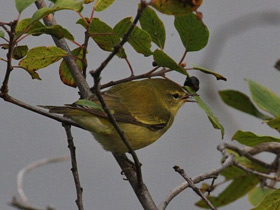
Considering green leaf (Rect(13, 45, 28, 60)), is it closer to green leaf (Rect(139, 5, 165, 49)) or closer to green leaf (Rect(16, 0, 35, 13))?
green leaf (Rect(16, 0, 35, 13))

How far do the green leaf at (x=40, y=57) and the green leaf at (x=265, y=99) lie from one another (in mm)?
1046

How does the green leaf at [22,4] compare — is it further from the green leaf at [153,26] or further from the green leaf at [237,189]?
the green leaf at [237,189]

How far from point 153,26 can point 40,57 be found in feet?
1.66

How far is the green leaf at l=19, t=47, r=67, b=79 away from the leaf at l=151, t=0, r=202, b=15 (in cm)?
73

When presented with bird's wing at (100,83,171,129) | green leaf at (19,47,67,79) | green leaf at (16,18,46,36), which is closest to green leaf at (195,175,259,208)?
bird's wing at (100,83,171,129)

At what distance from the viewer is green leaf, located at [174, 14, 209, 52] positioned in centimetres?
244

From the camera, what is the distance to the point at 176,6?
199cm

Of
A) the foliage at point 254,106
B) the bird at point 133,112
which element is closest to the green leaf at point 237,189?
the foliage at point 254,106

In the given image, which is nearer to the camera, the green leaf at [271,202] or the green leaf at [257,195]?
the green leaf at [271,202]

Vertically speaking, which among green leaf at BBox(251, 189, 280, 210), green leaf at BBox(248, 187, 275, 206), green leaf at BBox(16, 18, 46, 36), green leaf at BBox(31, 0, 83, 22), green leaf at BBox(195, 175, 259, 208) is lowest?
green leaf at BBox(248, 187, 275, 206)

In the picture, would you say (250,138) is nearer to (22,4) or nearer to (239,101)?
(239,101)

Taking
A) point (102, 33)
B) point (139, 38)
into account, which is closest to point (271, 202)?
point (139, 38)

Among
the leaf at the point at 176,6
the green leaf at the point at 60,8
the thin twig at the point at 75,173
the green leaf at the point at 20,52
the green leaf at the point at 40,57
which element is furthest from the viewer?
the green leaf at the point at 20,52

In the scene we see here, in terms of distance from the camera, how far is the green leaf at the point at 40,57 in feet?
8.34
